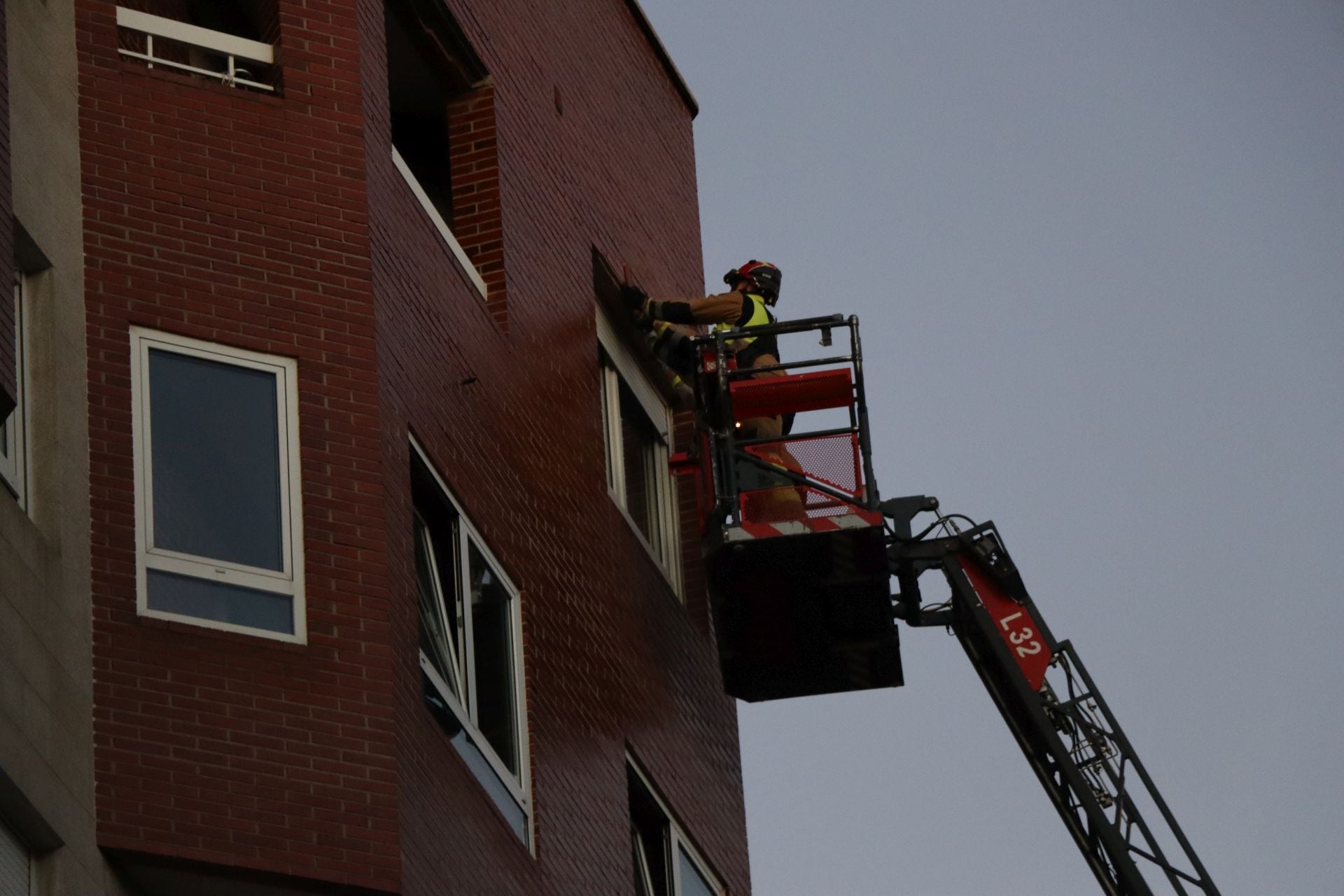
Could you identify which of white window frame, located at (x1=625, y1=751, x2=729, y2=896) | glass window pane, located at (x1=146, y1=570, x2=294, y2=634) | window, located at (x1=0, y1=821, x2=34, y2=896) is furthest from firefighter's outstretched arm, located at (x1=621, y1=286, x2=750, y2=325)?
window, located at (x1=0, y1=821, x2=34, y2=896)

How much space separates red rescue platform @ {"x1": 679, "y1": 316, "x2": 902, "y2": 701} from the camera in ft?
62.6

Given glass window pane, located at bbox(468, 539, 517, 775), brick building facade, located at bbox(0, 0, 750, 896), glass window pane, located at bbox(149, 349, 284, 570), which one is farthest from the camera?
glass window pane, located at bbox(468, 539, 517, 775)

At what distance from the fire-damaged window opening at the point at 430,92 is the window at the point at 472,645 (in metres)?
2.30

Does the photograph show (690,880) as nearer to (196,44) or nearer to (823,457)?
(823,457)

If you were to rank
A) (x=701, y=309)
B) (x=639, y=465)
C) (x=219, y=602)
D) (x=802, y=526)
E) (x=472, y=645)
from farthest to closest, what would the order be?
(x=639, y=465)
(x=701, y=309)
(x=802, y=526)
(x=472, y=645)
(x=219, y=602)

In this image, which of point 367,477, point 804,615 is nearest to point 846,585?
point 804,615

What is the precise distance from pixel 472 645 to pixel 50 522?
3.79m

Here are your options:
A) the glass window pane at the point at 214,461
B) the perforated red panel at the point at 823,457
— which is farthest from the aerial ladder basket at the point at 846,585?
the glass window pane at the point at 214,461

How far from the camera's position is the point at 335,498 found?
1482 centimetres

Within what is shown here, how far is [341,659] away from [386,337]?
2.36 metres

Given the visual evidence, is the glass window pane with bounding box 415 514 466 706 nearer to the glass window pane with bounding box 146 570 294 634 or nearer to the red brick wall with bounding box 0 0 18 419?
the glass window pane with bounding box 146 570 294 634

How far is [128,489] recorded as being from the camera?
46.1 feet

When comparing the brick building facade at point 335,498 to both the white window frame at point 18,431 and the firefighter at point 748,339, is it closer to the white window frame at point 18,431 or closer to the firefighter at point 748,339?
the white window frame at point 18,431

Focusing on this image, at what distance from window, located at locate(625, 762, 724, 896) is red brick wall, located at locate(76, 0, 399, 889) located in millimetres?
5338
